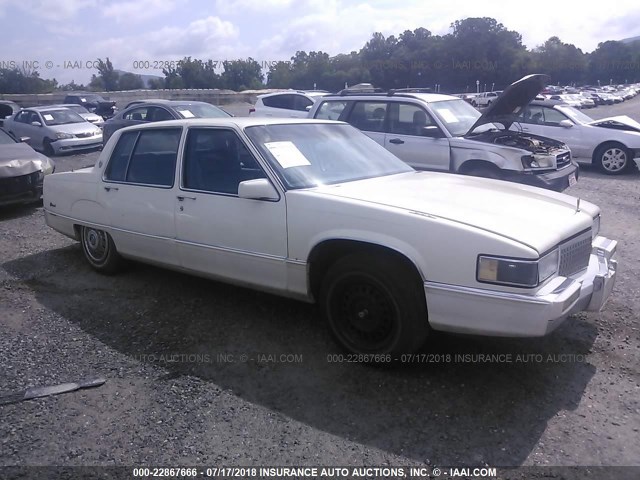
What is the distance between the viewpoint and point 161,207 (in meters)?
4.65

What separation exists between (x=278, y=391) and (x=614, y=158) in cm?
1104

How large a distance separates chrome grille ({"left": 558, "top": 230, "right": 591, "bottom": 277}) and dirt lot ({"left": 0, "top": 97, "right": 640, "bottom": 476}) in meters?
0.65

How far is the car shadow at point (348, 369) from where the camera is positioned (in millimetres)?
2986

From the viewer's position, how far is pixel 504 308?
3014 millimetres

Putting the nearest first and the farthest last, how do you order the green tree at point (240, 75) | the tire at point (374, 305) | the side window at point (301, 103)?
1. the tire at point (374, 305)
2. the side window at point (301, 103)
3. the green tree at point (240, 75)

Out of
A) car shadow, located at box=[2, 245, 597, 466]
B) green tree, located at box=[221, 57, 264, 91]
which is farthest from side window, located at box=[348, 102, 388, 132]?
green tree, located at box=[221, 57, 264, 91]

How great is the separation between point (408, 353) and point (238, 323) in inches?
60.3

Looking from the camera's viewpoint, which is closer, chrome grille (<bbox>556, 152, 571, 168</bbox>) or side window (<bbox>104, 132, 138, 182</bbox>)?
side window (<bbox>104, 132, 138, 182</bbox>)

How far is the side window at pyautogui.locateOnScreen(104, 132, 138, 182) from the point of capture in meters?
5.16

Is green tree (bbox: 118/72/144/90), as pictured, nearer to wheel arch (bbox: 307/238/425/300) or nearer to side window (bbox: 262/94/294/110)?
side window (bbox: 262/94/294/110)

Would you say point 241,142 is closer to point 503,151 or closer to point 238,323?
point 238,323

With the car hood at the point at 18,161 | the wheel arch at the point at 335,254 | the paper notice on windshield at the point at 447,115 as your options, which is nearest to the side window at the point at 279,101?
the car hood at the point at 18,161

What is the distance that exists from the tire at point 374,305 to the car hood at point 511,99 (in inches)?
191

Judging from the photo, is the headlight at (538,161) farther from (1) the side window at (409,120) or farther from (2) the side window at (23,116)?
(2) the side window at (23,116)
